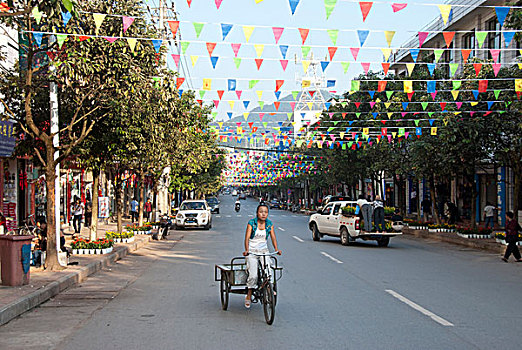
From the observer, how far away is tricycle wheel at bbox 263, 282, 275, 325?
8.28 meters

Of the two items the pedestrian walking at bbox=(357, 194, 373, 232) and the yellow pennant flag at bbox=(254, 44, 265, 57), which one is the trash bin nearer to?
the yellow pennant flag at bbox=(254, 44, 265, 57)

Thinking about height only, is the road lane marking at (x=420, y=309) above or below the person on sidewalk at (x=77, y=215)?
below

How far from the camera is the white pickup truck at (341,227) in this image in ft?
73.6

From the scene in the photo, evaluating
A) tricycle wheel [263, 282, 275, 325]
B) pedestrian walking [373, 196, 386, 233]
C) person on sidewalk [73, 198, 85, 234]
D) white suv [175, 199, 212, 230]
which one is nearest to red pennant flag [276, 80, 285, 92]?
pedestrian walking [373, 196, 386, 233]

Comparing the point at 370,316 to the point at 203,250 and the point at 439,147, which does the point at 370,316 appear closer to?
the point at 203,250

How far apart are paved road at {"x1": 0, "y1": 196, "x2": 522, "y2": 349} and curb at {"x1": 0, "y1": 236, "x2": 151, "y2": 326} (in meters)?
0.37

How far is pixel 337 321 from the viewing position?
873 centimetres

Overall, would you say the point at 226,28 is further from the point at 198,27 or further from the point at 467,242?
the point at 467,242

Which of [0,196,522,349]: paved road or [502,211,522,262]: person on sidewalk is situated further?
[502,211,522,262]: person on sidewalk

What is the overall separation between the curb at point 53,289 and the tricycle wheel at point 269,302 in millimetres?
3933

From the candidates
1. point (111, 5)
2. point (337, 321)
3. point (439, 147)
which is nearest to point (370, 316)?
point (337, 321)

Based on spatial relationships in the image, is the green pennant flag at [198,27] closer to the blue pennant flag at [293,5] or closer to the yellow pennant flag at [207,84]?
the blue pennant flag at [293,5]

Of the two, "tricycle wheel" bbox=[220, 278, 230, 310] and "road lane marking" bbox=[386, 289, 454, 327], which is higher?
"tricycle wheel" bbox=[220, 278, 230, 310]

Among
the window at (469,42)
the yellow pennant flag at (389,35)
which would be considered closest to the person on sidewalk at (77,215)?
the yellow pennant flag at (389,35)
